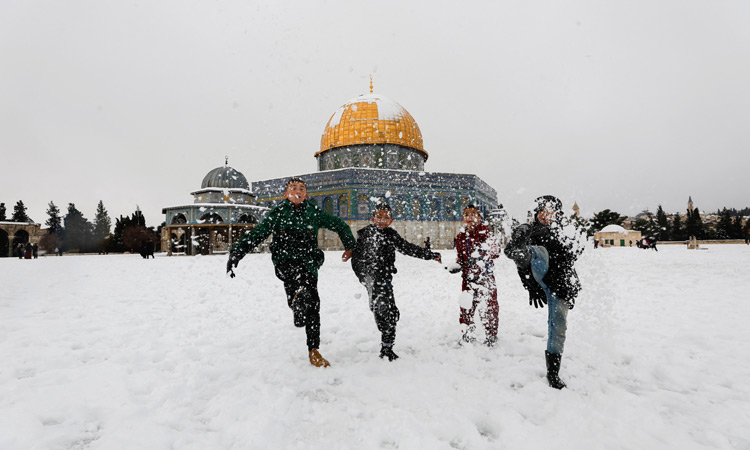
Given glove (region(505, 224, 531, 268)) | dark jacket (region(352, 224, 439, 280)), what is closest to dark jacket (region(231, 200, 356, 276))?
dark jacket (region(352, 224, 439, 280))

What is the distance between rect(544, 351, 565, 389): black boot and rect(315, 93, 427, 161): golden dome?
1382 inches

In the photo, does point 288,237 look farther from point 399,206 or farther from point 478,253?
point 399,206

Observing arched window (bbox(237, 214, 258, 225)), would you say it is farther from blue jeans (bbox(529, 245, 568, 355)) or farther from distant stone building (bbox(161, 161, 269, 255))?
blue jeans (bbox(529, 245, 568, 355))

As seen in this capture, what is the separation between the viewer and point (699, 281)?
945 centimetres

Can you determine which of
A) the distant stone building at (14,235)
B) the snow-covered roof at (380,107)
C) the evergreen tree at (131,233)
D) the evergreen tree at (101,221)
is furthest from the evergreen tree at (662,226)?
the evergreen tree at (101,221)

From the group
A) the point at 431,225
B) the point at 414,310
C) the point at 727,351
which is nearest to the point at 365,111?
the point at 431,225

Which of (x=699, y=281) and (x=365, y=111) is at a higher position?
(x=365, y=111)

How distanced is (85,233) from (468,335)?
262 ft

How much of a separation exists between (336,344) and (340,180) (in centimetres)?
3118

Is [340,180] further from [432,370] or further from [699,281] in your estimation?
[432,370]

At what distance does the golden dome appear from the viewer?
37375mm

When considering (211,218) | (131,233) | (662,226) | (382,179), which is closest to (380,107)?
(382,179)

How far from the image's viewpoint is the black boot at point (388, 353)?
392 centimetres

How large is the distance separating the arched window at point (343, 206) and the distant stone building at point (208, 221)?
275 inches
